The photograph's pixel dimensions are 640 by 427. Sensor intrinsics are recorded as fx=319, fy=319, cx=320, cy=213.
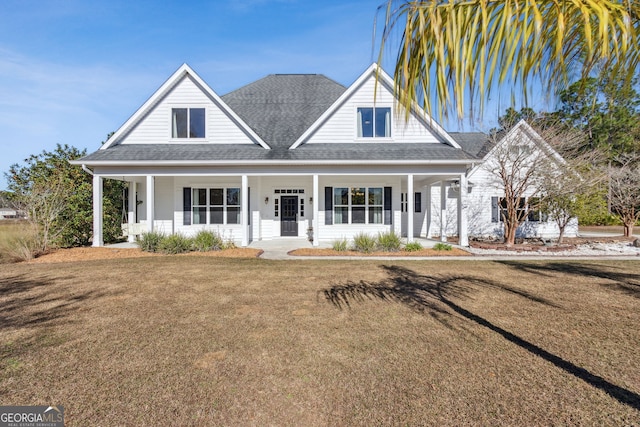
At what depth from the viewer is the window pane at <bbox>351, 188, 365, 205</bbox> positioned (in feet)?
50.0

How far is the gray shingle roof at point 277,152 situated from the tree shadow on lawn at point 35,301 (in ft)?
22.2

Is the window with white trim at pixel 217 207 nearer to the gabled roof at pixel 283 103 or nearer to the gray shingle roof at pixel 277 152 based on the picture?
the gray shingle roof at pixel 277 152

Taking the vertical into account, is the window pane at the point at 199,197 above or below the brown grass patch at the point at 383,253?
above

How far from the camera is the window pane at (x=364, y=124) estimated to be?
14352 millimetres

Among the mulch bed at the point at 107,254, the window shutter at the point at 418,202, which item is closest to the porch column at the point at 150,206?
the mulch bed at the point at 107,254

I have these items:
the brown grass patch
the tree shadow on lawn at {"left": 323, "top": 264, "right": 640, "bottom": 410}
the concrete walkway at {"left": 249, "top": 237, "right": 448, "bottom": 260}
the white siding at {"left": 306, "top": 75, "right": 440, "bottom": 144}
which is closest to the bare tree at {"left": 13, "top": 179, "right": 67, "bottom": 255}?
the concrete walkway at {"left": 249, "top": 237, "right": 448, "bottom": 260}

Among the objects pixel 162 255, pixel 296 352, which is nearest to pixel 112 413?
pixel 296 352

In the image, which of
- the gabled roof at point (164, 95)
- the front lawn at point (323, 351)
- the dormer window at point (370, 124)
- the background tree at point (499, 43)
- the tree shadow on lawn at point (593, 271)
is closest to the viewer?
the background tree at point (499, 43)

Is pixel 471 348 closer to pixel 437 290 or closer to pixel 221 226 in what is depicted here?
pixel 437 290

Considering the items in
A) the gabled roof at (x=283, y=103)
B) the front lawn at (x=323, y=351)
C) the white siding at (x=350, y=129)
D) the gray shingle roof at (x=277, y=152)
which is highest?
the gabled roof at (x=283, y=103)

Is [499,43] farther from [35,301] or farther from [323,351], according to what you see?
[35,301]

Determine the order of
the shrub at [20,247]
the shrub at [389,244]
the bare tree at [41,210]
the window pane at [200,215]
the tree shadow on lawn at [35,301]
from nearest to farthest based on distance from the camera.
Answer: the tree shadow on lawn at [35,301] → the shrub at [20,247] → the bare tree at [41,210] → the shrub at [389,244] → the window pane at [200,215]

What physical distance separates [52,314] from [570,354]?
746cm

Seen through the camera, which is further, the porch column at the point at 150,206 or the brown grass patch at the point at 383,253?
the porch column at the point at 150,206
